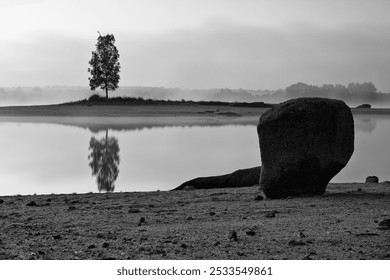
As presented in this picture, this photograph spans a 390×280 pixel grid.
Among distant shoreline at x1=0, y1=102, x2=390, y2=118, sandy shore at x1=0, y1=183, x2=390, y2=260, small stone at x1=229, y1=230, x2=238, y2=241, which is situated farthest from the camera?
distant shoreline at x1=0, y1=102, x2=390, y2=118

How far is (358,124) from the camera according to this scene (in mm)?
15508

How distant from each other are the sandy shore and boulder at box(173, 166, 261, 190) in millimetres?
2451

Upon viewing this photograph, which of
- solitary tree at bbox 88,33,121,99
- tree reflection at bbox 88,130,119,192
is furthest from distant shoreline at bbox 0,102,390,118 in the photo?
tree reflection at bbox 88,130,119,192

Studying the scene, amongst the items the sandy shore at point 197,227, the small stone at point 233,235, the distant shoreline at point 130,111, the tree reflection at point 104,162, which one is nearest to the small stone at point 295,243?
the sandy shore at point 197,227

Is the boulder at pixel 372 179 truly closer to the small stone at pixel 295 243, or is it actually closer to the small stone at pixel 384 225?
the small stone at pixel 384 225

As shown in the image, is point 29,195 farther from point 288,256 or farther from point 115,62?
point 115,62

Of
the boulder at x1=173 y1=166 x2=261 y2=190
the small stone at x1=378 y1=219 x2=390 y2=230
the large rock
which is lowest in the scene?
the boulder at x1=173 y1=166 x2=261 y2=190

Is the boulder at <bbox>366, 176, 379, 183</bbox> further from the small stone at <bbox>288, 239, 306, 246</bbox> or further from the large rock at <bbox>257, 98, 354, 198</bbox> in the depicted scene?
the small stone at <bbox>288, 239, 306, 246</bbox>

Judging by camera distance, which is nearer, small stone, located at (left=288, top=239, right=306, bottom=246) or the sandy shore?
the sandy shore

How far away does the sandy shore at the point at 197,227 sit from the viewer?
274 inches

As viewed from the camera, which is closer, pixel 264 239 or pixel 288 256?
pixel 288 256

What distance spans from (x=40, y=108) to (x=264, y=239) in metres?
43.6

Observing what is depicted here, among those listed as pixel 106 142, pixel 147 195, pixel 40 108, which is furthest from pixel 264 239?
pixel 40 108

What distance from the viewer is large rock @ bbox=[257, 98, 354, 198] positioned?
1070cm
